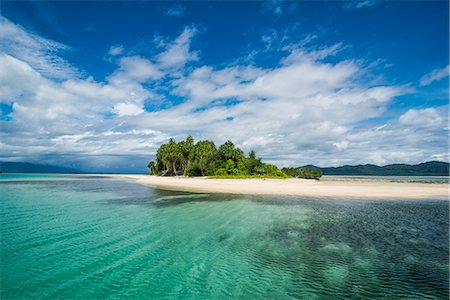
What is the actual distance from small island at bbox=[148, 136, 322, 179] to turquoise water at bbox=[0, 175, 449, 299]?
171 ft

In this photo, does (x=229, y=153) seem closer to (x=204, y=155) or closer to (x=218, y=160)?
(x=218, y=160)

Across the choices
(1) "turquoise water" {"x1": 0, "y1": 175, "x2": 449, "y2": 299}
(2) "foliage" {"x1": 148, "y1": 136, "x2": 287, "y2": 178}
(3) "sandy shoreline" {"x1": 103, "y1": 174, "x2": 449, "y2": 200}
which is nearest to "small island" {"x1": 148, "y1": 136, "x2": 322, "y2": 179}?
(2) "foliage" {"x1": 148, "y1": 136, "x2": 287, "y2": 178}

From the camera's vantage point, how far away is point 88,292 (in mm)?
7301

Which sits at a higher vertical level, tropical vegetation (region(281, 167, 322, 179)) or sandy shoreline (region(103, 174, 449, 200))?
tropical vegetation (region(281, 167, 322, 179))

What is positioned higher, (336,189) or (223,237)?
(336,189)

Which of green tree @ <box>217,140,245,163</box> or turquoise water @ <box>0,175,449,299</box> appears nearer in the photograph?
turquoise water @ <box>0,175,449,299</box>

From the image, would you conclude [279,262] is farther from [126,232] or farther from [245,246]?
[126,232]

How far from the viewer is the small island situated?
75.8 meters

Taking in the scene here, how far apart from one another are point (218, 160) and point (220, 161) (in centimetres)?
89

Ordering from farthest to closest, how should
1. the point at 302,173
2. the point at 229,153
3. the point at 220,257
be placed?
the point at 302,173
the point at 229,153
the point at 220,257

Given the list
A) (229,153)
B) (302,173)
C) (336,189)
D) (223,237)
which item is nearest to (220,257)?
(223,237)

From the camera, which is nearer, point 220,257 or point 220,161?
point 220,257

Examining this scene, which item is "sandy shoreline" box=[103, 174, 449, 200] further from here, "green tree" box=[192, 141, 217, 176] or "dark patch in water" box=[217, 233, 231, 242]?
"green tree" box=[192, 141, 217, 176]

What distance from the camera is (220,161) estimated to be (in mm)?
80625
